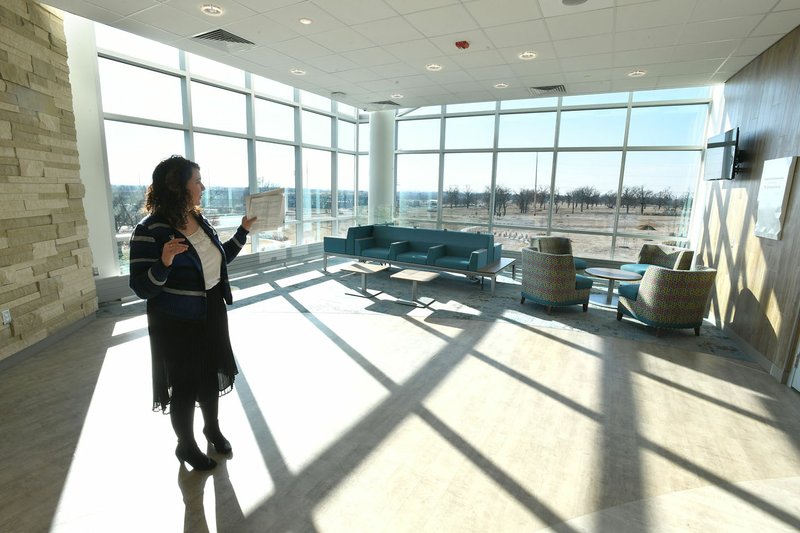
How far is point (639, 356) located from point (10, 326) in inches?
232

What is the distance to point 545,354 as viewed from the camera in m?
3.99

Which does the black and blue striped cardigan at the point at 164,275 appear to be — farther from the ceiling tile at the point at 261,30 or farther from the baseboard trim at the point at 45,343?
the ceiling tile at the point at 261,30

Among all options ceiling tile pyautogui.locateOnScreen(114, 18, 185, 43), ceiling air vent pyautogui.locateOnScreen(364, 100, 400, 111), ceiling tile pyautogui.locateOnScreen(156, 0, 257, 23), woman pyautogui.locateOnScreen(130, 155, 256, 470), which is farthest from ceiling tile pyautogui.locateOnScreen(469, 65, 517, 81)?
woman pyautogui.locateOnScreen(130, 155, 256, 470)

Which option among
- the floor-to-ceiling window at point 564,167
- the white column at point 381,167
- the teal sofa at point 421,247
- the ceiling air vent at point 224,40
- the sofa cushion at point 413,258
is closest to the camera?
the ceiling air vent at point 224,40

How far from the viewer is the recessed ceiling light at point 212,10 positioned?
3.78 m

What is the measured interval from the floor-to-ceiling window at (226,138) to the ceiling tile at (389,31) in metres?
3.43

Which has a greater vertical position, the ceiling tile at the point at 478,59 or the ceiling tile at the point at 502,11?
the ceiling tile at the point at 478,59

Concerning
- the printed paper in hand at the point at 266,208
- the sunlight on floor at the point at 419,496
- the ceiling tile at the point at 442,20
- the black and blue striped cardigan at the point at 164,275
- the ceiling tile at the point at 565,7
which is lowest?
the sunlight on floor at the point at 419,496

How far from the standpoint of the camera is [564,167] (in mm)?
8562

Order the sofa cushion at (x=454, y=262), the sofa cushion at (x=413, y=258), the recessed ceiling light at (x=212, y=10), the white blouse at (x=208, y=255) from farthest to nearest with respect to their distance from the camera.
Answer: the sofa cushion at (x=413, y=258), the sofa cushion at (x=454, y=262), the recessed ceiling light at (x=212, y=10), the white blouse at (x=208, y=255)

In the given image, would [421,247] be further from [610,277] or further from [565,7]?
[565,7]

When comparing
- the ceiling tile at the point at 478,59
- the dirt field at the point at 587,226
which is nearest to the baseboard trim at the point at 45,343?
the ceiling tile at the point at 478,59

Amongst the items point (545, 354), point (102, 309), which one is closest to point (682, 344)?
point (545, 354)

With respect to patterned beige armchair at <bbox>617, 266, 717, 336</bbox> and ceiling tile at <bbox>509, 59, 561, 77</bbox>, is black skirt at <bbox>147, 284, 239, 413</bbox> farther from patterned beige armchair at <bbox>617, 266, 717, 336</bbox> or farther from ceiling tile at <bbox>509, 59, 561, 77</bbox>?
ceiling tile at <bbox>509, 59, 561, 77</bbox>
